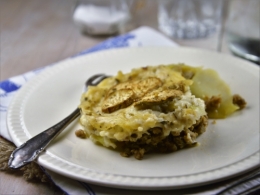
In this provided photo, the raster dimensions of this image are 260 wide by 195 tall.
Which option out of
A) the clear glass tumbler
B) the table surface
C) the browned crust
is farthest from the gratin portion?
the clear glass tumbler

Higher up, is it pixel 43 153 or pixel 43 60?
pixel 43 153

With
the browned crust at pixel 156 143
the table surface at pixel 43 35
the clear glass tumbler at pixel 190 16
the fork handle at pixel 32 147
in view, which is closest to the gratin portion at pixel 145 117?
the browned crust at pixel 156 143

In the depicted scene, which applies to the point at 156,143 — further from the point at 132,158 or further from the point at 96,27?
the point at 96,27

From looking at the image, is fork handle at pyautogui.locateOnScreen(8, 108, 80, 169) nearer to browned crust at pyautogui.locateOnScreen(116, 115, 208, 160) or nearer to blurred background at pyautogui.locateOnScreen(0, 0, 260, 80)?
browned crust at pyautogui.locateOnScreen(116, 115, 208, 160)

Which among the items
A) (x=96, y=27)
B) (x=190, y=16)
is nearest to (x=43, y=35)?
(x=96, y=27)

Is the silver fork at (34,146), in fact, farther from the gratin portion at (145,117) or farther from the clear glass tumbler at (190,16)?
the clear glass tumbler at (190,16)

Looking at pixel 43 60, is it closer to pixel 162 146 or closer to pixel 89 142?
pixel 89 142

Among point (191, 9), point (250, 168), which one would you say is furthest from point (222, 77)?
point (191, 9)
